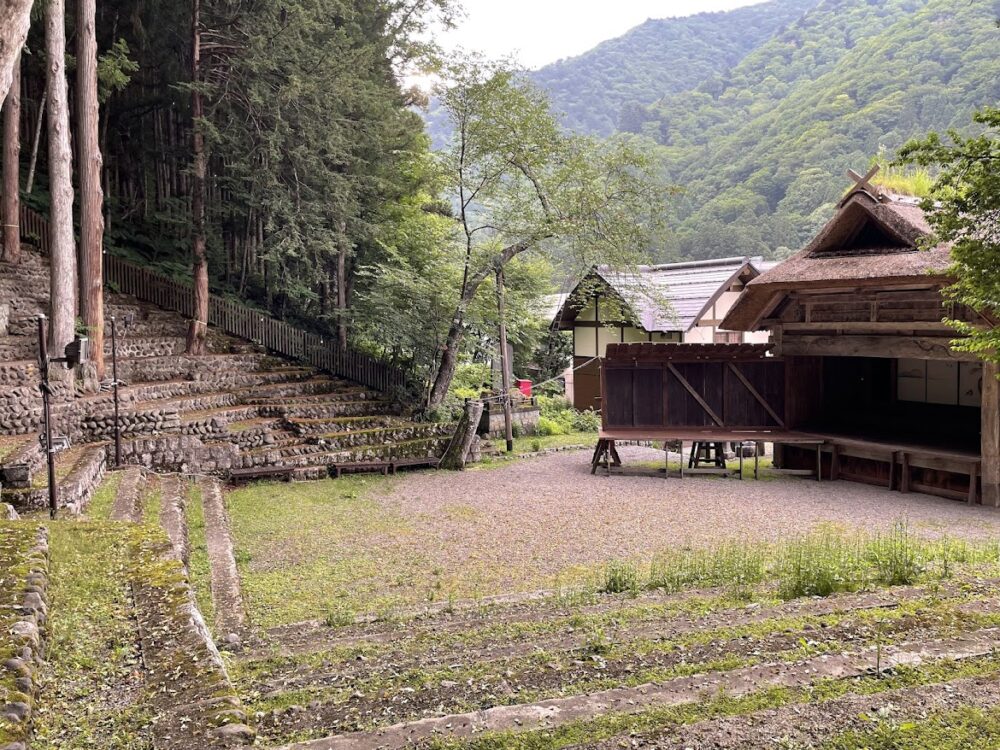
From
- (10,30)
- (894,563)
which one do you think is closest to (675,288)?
(894,563)

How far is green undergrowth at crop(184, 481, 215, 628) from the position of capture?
23.1 ft

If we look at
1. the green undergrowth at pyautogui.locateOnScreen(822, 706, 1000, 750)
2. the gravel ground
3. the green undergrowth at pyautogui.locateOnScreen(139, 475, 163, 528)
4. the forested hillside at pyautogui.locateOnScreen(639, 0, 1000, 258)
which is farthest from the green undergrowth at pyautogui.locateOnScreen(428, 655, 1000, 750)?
the forested hillside at pyautogui.locateOnScreen(639, 0, 1000, 258)

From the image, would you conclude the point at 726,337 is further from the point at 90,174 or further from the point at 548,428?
the point at 90,174

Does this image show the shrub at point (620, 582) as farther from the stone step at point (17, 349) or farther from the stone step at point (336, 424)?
the stone step at point (17, 349)

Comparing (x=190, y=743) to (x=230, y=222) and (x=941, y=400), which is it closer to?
(x=941, y=400)

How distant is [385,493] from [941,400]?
12963 mm

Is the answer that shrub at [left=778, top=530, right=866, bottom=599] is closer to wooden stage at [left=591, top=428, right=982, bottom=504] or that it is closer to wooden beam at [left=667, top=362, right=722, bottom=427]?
wooden stage at [left=591, top=428, right=982, bottom=504]

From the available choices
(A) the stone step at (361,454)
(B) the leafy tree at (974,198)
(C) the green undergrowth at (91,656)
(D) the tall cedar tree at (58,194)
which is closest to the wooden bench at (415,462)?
(A) the stone step at (361,454)

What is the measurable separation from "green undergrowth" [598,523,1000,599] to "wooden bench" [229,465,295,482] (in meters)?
8.16

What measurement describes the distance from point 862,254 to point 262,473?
13.0 metres

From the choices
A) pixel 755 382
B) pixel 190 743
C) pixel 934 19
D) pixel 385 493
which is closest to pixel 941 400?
pixel 755 382

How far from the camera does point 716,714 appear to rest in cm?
356

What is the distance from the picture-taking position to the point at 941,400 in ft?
54.7

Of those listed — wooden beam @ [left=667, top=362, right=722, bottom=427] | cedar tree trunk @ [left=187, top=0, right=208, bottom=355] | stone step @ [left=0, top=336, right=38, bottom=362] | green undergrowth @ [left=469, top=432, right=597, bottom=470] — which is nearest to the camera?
stone step @ [left=0, top=336, right=38, bottom=362]
